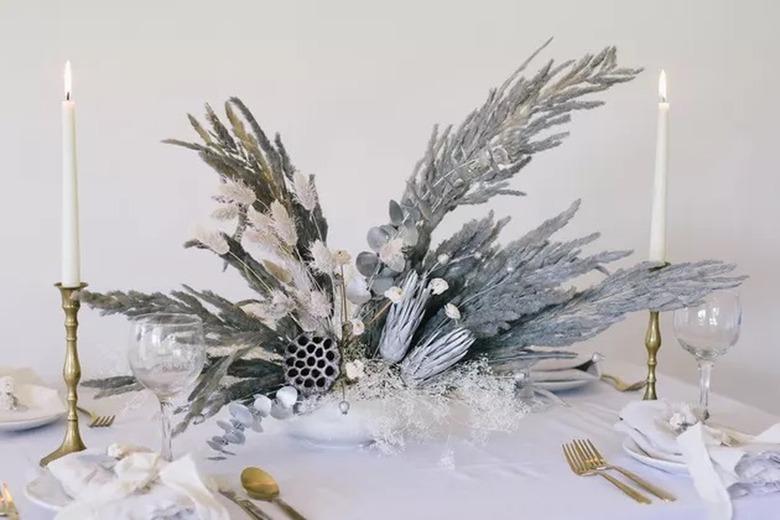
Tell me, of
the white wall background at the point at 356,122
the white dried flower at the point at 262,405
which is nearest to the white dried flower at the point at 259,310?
the white dried flower at the point at 262,405

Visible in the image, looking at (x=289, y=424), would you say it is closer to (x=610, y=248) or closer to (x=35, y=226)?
(x=35, y=226)

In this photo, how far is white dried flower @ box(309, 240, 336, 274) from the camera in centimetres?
113

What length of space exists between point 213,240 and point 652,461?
0.57 m

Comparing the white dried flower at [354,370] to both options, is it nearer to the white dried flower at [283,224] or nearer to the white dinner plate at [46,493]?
the white dried flower at [283,224]

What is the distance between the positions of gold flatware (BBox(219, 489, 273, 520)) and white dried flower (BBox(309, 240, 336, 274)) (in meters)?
0.29

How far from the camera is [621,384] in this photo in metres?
1.55

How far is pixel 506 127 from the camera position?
119 centimetres

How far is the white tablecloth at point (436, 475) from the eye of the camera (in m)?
0.99

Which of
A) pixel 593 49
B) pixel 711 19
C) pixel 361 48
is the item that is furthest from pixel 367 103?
pixel 711 19

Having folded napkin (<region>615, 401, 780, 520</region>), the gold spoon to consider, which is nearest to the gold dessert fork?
the gold spoon

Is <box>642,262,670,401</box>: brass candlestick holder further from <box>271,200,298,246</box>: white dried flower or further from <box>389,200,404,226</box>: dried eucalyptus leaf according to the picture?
<box>271,200,298,246</box>: white dried flower

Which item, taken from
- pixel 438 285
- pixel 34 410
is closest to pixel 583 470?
pixel 438 285

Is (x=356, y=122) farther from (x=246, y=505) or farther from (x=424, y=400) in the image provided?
(x=246, y=505)

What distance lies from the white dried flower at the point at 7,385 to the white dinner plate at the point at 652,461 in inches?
32.0
